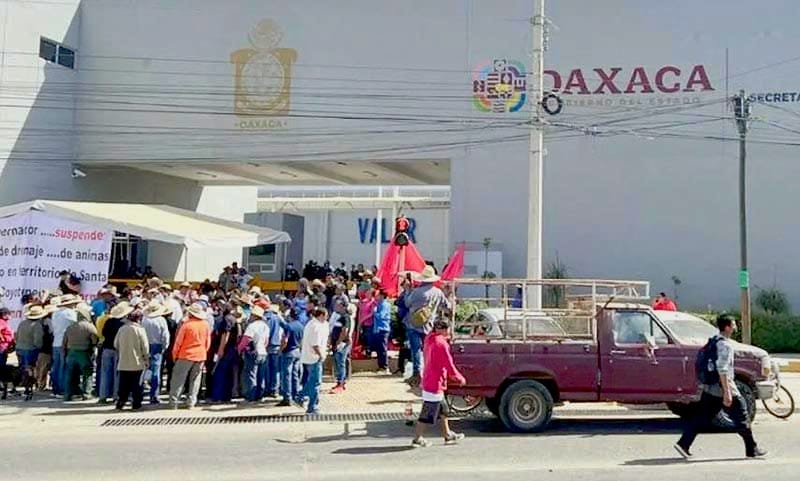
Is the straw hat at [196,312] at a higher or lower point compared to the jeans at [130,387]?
higher

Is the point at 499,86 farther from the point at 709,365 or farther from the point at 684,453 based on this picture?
the point at 684,453

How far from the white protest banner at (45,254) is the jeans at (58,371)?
206 centimetres

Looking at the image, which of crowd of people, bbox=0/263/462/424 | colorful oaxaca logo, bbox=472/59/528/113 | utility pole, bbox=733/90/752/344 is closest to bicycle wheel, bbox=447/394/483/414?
crowd of people, bbox=0/263/462/424

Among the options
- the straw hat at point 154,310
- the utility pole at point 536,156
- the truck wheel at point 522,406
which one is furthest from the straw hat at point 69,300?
the utility pole at point 536,156

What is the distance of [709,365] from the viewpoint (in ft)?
31.0

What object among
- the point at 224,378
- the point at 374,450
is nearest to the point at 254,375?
the point at 224,378

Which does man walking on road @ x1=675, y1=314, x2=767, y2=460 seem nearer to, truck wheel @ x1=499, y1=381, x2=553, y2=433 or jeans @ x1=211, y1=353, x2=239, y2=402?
truck wheel @ x1=499, y1=381, x2=553, y2=433

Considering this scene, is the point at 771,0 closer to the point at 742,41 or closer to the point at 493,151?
the point at 742,41

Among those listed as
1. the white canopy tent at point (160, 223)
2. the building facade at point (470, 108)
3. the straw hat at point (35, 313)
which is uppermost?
the building facade at point (470, 108)

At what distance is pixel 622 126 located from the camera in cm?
2977

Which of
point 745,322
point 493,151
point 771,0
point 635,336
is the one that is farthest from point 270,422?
point 771,0

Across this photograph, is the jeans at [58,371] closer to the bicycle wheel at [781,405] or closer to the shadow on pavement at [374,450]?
the shadow on pavement at [374,450]

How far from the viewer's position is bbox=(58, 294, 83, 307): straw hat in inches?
579

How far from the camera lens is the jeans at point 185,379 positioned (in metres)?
13.5
